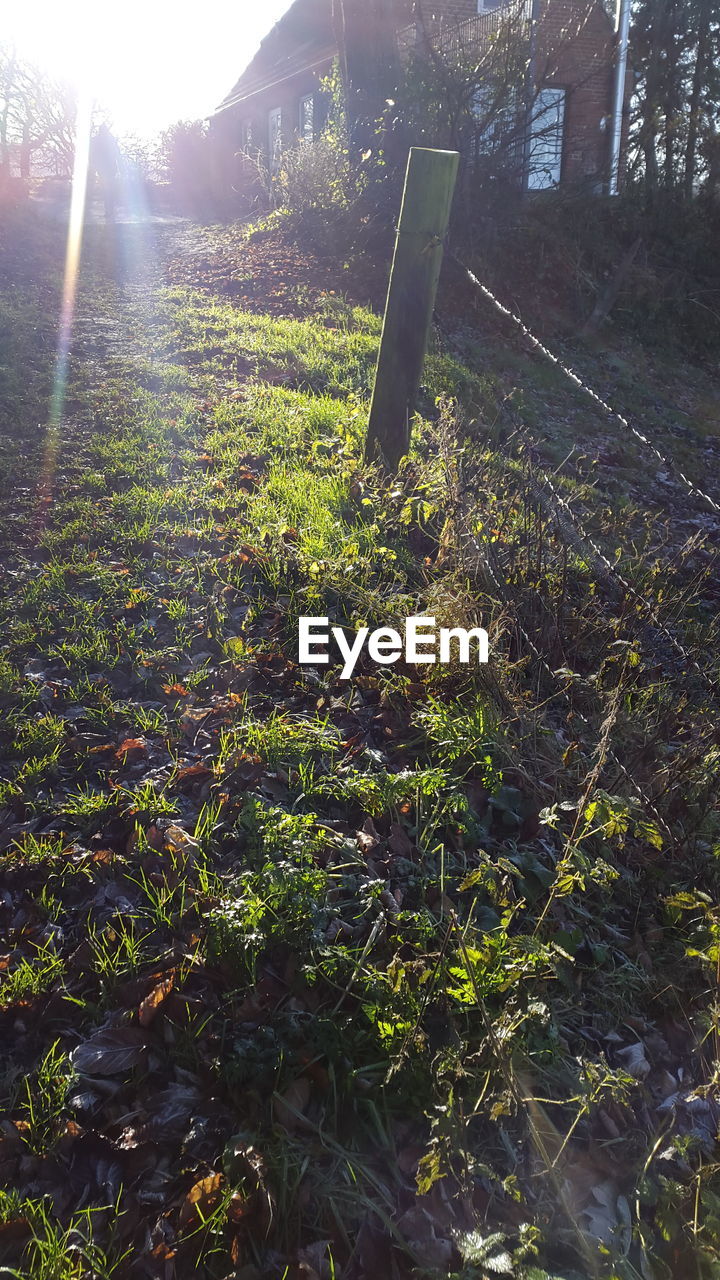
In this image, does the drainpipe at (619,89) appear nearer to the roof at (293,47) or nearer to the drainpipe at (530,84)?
the drainpipe at (530,84)

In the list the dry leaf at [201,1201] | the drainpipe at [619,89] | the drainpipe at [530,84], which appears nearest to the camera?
the dry leaf at [201,1201]

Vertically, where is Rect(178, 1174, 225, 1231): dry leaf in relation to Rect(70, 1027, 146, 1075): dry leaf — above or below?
below

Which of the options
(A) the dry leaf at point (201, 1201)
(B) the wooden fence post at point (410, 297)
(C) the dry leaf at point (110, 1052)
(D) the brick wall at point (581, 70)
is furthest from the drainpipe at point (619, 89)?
(A) the dry leaf at point (201, 1201)

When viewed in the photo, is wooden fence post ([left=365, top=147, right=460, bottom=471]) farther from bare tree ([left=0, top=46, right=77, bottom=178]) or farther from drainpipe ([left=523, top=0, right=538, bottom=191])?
bare tree ([left=0, top=46, right=77, bottom=178])

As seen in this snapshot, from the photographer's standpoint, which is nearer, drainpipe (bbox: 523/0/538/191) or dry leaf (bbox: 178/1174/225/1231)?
dry leaf (bbox: 178/1174/225/1231)

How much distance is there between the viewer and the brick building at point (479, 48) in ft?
39.4

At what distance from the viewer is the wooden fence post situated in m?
4.69

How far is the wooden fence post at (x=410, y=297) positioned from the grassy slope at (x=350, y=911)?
471 millimetres

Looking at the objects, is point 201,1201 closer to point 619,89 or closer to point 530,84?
point 530,84

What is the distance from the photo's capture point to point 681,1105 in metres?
2.21

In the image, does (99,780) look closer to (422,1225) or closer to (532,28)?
(422,1225)

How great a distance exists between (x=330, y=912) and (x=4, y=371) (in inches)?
261
